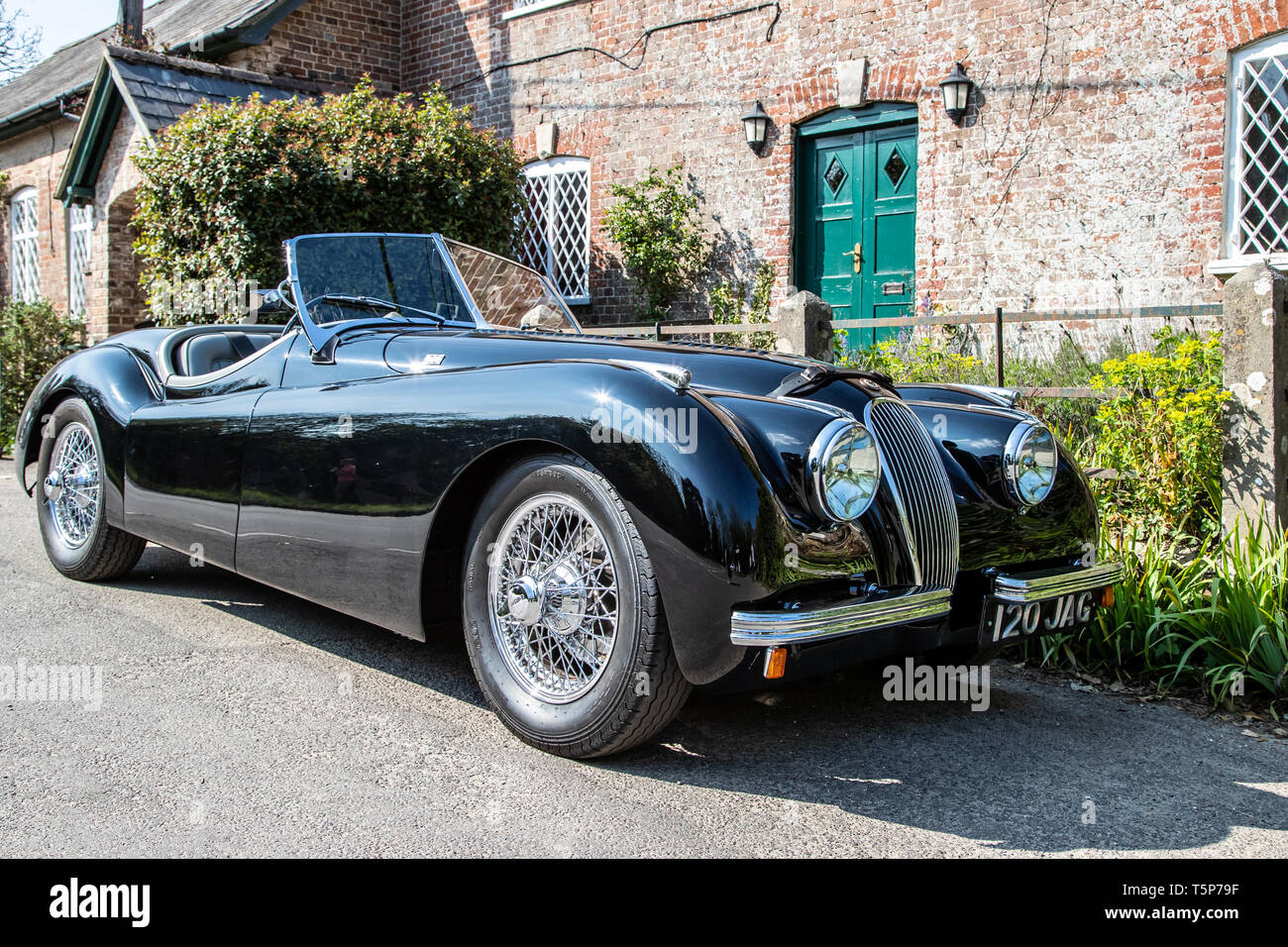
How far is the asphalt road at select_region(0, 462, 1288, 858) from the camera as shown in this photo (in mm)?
2473

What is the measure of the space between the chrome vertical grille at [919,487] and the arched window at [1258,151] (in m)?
6.18

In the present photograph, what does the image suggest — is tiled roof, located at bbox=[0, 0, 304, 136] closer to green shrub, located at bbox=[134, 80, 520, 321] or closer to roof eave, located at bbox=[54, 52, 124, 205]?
roof eave, located at bbox=[54, 52, 124, 205]

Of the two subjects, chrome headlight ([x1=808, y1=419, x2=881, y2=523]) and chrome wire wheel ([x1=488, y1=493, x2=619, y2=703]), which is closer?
chrome headlight ([x1=808, y1=419, x2=881, y2=523])

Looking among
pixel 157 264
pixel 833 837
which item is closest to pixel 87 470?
pixel 833 837

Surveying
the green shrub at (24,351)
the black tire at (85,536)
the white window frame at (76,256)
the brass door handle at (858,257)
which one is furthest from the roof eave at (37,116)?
the black tire at (85,536)

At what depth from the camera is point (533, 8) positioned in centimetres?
1266

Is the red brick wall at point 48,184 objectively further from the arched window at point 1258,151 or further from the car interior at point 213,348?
the arched window at point 1258,151

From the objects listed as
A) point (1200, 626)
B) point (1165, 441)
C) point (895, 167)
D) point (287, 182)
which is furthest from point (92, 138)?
point (1200, 626)

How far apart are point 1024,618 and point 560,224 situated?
10386 mm

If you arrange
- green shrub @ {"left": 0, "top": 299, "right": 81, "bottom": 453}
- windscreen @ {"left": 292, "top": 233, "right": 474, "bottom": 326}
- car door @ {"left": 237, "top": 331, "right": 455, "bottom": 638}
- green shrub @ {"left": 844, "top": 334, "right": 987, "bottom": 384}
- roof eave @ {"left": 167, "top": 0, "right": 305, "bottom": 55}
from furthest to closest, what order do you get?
roof eave @ {"left": 167, "top": 0, "right": 305, "bottom": 55}, green shrub @ {"left": 0, "top": 299, "right": 81, "bottom": 453}, green shrub @ {"left": 844, "top": 334, "right": 987, "bottom": 384}, windscreen @ {"left": 292, "top": 233, "right": 474, "bottom": 326}, car door @ {"left": 237, "top": 331, "right": 455, "bottom": 638}

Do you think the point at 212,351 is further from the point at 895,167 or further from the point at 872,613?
the point at 895,167

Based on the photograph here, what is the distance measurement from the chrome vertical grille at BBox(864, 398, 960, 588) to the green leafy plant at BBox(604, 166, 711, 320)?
8.26 m

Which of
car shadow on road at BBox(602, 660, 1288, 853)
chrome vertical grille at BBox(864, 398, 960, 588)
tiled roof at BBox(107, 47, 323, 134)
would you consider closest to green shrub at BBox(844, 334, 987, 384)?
car shadow on road at BBox(602, 660, 1288, 853)

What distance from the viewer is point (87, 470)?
490 cm
